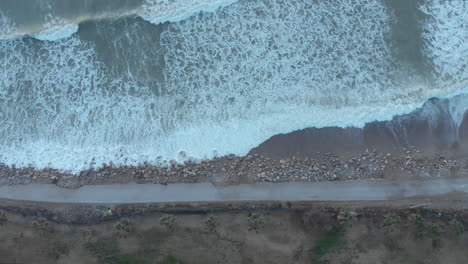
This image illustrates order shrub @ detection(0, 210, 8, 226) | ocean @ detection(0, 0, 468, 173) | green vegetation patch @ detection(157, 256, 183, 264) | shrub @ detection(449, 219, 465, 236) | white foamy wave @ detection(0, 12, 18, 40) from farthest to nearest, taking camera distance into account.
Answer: white foamy wave @ detection(0, 12, 18, 40), ocean @ detection(0, 0, 468, 173), shrub @ detection(0, 210, 8, 226), green vegetation patch @ detection(157, 256, 183, 264), shrub @ detection(449, 219, 465, 236)

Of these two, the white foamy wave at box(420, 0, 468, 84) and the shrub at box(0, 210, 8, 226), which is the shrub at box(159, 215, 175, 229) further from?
the white foamy wave at box(420, 0, 468, 84)

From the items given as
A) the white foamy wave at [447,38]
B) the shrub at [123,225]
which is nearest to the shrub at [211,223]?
the shrub at [123,225]

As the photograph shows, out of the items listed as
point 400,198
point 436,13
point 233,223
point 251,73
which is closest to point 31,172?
point 233,223

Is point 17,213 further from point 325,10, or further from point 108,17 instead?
point 325,10

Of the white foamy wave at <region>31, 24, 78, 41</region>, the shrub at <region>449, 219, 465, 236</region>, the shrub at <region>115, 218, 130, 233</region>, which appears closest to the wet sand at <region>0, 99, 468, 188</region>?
the shrub at <region>115, 218, 130, 233</region>

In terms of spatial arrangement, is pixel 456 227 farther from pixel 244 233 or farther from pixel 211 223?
pixel 211 223

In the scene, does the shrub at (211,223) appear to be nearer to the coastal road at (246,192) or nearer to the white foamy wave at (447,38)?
the coastal road at (246,192)
